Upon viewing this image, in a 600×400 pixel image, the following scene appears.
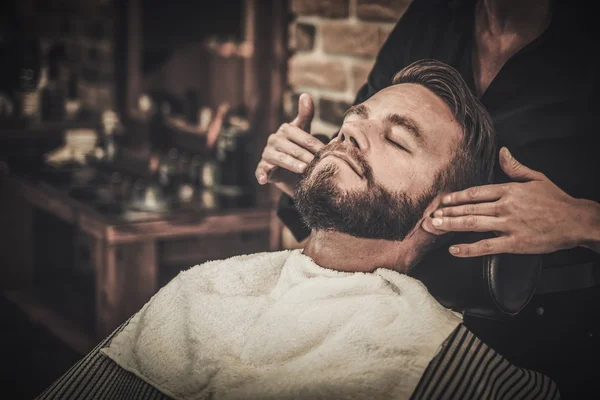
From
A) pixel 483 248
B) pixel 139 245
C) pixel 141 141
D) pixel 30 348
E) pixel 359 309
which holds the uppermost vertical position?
pixel 483 248

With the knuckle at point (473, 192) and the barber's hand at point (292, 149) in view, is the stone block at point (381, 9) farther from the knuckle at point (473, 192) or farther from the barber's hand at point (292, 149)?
the knuckle at point (473, 192)

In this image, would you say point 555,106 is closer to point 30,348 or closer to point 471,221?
point 471,221

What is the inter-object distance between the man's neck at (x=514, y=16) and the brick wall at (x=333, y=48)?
0.85 ft

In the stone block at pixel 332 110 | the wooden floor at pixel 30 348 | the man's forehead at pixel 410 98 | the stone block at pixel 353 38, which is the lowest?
the wooden floor at pixel 30 348

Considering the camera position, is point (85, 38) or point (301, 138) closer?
point (301, 138)

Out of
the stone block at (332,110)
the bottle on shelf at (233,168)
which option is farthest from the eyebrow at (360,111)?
the bottle on shelf at (233,168)

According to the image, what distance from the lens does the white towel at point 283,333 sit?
4.41ft

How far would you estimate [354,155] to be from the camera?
1485 millimetres

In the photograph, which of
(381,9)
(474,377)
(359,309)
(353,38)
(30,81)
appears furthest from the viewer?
(30,81)

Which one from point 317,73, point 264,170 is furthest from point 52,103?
point 264,170

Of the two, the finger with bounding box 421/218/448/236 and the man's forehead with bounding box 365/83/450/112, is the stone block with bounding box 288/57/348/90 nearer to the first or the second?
the man's forehead with bounding box 365/83/450/112

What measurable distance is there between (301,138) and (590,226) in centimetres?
69

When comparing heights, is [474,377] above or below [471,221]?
below

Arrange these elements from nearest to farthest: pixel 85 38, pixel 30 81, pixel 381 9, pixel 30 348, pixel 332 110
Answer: pixel 381 9 → pixel 332 110 → pixel 30 348 → pixel 30 81 → pixel 85 38
